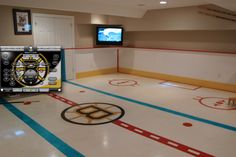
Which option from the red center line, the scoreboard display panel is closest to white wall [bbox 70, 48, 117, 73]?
the scoreboard display panel

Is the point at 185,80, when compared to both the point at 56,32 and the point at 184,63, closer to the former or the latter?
the point at 184,63

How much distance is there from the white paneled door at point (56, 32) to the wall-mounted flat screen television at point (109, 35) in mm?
1011

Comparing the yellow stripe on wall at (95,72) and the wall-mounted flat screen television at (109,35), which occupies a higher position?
the wall-mounted flat screen television at (109,35)

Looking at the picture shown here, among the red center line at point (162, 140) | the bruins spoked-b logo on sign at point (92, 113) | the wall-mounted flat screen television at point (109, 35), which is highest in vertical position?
the wall-mounted flat screen television at point (109, 35)

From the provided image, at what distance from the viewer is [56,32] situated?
6.81 m

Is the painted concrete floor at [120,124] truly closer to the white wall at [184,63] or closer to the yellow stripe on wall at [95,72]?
the white wall at [184,63]

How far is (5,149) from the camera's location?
285cm

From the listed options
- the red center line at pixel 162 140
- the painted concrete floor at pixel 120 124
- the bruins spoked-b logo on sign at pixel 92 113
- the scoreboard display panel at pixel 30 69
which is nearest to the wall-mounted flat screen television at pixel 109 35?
the painted concrete floor at pixel 120 124

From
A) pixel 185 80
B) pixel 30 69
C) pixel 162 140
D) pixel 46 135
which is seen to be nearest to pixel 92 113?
pixel 46 135

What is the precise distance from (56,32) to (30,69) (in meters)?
2.16

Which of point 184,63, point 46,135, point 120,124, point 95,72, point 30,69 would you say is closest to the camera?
point 46,135

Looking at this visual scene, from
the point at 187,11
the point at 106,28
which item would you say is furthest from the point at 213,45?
the point at 106,28

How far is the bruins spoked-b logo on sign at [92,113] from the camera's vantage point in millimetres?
3791

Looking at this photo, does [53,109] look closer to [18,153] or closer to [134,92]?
[18,153]
